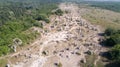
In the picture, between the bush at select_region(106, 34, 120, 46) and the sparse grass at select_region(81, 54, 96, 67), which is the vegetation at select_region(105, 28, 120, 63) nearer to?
the bush at select_region(106, 34, 120, 46)

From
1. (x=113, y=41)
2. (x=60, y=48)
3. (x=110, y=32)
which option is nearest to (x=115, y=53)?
(x=113, y=41)

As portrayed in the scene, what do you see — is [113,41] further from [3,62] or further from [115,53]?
[3,62]

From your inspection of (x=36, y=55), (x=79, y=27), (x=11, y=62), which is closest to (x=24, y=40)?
(x=36, y=55)

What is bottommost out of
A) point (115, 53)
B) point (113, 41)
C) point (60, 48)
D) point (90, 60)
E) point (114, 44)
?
point (90, 60)

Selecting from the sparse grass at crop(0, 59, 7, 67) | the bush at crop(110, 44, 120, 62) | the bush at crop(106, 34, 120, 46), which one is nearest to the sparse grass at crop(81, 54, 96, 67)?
the bush at crop(110, 44, 120, 62)

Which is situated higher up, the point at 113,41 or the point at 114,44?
the point at 113,41

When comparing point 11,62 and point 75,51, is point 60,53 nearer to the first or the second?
point 75,51

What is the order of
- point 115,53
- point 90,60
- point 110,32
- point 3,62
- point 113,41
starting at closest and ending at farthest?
point 3,62
point 115,53
point 90,60
point 113,41
point 110,32

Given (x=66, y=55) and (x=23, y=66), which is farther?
(x=66, y=55)
